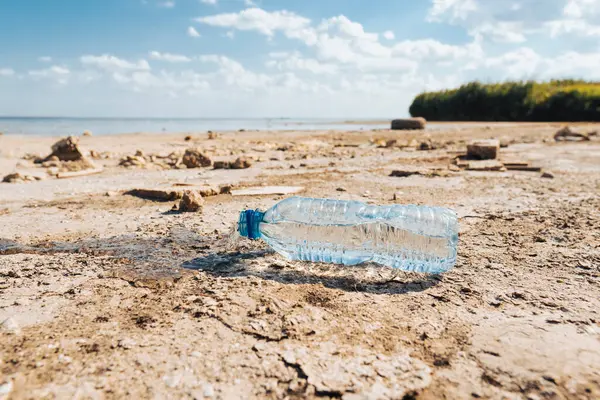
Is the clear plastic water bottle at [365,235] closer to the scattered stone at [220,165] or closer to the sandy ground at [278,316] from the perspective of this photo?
the sandy ground at [278,316]

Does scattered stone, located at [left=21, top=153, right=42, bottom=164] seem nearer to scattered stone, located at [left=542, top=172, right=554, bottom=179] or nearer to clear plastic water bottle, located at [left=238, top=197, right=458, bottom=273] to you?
clear plastic water bottle, located at [left=238, top=197, right=458, bottom=273]

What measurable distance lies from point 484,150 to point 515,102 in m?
22.1

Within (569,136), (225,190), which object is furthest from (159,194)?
(569,136)

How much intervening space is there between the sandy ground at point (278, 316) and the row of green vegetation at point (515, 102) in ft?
81.4

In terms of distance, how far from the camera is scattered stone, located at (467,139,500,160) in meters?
7.04

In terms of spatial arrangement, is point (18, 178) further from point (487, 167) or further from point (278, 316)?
point (487, 167)

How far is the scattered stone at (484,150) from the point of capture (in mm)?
7039

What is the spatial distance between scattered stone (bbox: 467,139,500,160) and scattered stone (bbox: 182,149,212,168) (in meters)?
4.39

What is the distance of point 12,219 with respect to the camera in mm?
3182

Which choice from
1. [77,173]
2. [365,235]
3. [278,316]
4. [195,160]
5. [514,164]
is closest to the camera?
[278,316]

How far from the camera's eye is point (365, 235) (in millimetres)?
2186

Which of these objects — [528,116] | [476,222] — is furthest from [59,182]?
[528,116]

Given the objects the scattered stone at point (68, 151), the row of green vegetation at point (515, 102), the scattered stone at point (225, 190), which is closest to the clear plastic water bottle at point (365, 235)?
the scattered stone at point (225, 190)

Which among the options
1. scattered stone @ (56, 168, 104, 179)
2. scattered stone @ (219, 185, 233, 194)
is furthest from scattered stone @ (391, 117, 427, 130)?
scattered stone @ (219, 185, 233, 194)
